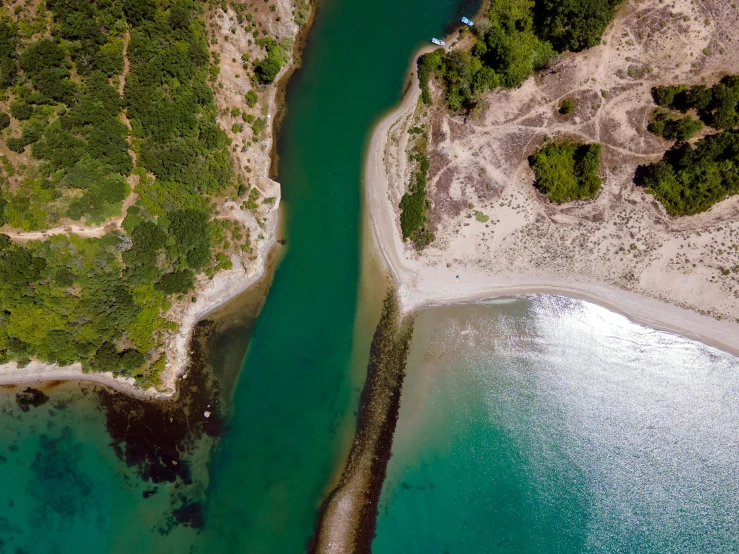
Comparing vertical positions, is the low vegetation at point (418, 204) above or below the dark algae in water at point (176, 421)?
above

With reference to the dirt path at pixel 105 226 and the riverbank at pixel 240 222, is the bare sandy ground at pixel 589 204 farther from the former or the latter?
the dirt path at pixel 105 226

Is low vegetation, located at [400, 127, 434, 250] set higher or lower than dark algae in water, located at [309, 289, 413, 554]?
higher

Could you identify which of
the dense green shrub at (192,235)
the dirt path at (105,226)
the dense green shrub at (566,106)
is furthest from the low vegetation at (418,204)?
the dirt path at (105,226)

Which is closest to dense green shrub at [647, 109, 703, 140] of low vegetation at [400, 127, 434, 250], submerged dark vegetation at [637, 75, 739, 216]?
submerged dark vegetation at [637, 75, 739, 216]

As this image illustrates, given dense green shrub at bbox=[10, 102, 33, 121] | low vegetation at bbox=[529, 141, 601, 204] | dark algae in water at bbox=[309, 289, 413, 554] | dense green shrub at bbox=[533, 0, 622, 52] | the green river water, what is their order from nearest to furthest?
dense green shrub at bbox=[10, 102, 33, 121] < dense green shrub at bbox=[533, 0, 622, 52] < low vegetation at bbox=[529, 141, 601, 204] < the green river water < dark algae in water at bbox=[309, 289, 413, 554]

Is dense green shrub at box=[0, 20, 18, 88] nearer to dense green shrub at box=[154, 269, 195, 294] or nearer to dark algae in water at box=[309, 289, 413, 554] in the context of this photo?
dense green shrub at box=[154, 269, 195, 294]

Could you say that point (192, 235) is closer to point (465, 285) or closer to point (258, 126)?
point (258, 126)

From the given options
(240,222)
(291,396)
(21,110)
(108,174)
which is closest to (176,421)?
(291,396)
